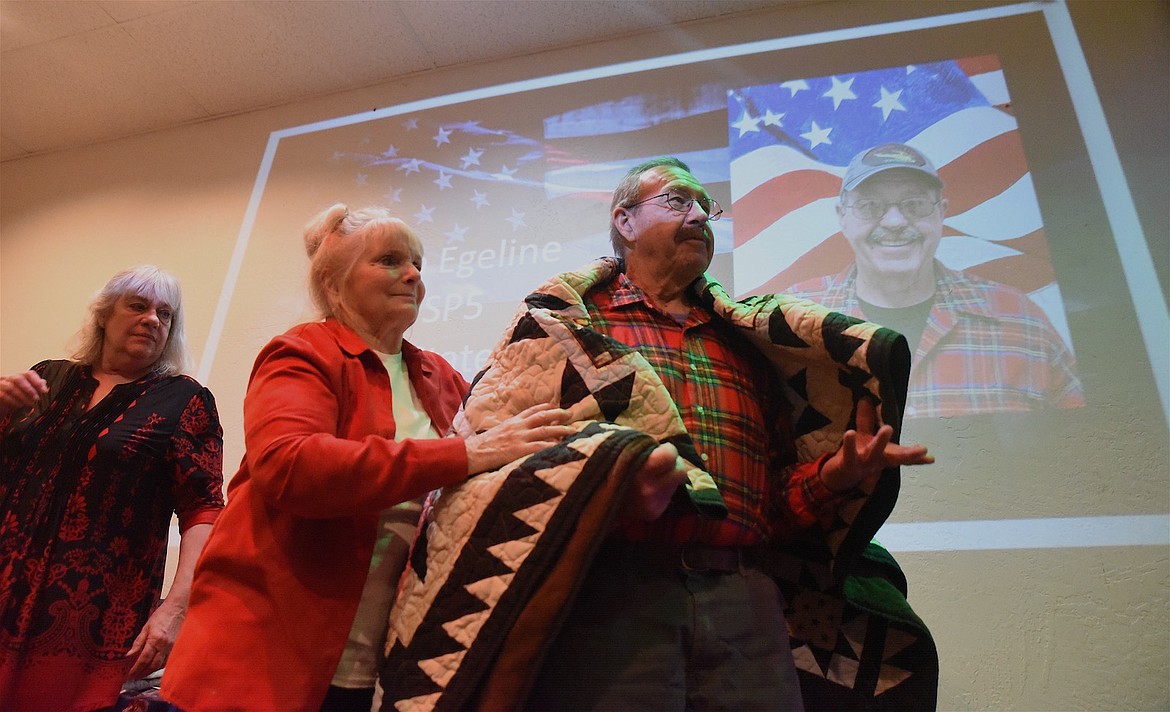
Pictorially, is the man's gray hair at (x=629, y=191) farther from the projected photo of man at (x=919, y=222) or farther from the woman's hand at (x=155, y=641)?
the woman's hand at (x=155, y=641)

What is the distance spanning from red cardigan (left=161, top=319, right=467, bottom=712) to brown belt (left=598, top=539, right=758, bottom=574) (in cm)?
24

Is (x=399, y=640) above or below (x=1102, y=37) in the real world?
below

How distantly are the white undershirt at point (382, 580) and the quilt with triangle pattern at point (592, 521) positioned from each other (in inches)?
2.5

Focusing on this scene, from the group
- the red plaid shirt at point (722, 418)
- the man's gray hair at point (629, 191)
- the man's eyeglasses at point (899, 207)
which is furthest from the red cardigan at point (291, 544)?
the man's eyeglasses at point (899, 207)

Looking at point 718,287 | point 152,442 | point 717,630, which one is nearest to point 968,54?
point 718,287

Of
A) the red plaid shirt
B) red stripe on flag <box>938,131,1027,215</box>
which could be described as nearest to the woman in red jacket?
the red plaid shirt

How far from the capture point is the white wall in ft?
5.33

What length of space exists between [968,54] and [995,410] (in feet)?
3.91

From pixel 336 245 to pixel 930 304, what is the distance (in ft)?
5.05

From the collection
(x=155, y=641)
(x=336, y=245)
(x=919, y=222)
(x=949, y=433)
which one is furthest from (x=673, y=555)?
(x=919, y=222)

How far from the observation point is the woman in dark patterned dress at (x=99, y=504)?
4.49 ft

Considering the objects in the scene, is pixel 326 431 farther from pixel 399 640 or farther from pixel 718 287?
pixel 718 287

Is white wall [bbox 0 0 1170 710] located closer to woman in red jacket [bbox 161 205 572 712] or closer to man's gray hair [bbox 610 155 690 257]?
man's gray hair [bbox 610 155 690 257]

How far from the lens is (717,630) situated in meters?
1.03
